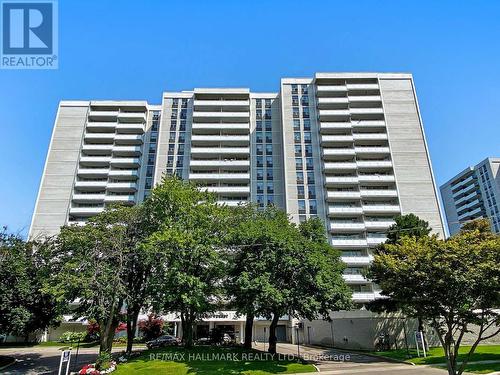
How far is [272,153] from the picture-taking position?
66.1 m

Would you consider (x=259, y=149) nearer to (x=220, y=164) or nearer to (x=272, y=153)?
(x=272, y=153)

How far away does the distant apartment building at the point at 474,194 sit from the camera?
9788cm

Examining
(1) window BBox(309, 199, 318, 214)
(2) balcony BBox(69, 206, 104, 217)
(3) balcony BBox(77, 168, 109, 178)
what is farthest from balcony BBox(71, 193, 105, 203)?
(1) window BBox(309, 199, 318, 214)

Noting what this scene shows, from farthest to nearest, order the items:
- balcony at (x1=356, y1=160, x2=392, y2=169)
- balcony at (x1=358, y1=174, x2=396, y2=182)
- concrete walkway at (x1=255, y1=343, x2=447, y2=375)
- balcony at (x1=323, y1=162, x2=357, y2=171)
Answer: balcony at (x1=356, y1=160, x2=392, y2=169) < balcony at (x1=323, y1=162, x2=357, y2=171) < balcony at (x1=358, y1=174, x2=396, y2=182) < concrete walkway at (x1=255, y1=343, x2=447, y2=375)

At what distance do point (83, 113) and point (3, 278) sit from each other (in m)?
51.5

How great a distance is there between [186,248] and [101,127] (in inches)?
2079

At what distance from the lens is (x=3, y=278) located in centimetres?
2767

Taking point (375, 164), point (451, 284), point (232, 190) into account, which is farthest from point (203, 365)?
point (375, 164)

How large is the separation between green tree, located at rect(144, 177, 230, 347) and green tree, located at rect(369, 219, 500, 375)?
1428 cm

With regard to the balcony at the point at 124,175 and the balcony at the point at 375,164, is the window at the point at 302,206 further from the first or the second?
the balcony at the point at 124,175

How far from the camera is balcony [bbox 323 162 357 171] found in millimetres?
61188

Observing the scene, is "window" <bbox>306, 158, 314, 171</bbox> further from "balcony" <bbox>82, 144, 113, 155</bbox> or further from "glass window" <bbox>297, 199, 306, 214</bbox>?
"balcony" <bbox>82, 144, 113, 155</bbox>

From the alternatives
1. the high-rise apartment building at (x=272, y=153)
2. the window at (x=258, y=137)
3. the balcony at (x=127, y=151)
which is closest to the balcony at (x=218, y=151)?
the high-rise apartment building at (x=272, y=153)

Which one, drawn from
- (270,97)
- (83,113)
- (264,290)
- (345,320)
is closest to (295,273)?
(264,290)
